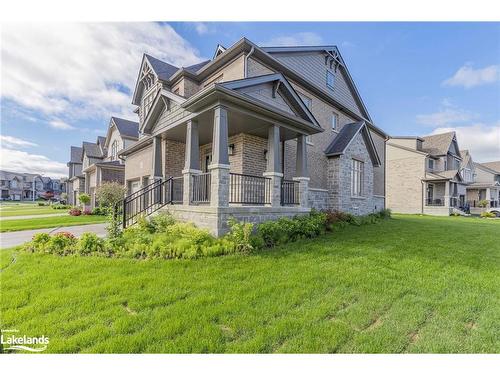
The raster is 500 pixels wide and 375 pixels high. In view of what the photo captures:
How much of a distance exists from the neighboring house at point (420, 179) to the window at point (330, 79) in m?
16.6

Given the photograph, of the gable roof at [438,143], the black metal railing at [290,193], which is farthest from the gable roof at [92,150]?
the gable roof at [438,143]

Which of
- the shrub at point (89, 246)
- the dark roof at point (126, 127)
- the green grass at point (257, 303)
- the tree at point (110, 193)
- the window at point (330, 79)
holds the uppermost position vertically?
the window at point (330, 79)

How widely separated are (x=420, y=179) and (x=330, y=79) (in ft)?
57.5

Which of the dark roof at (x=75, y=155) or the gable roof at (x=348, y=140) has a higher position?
the dark roof at (x=75, y=155)

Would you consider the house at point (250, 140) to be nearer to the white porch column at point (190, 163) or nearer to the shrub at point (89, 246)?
the white porch column at point (190, 163)

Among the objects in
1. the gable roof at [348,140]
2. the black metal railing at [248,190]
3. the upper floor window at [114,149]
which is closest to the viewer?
the black metal railing at [248,190]

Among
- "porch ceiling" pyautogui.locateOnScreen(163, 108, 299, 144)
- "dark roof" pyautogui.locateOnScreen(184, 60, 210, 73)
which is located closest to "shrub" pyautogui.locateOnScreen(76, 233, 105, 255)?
"porch ceiling" pyautogui.locateOnScreen(163, 108, 299, 144)

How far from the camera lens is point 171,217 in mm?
7918

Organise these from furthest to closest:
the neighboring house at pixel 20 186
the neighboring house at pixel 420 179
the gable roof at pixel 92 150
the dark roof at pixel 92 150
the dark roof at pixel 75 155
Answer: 1. the neighboring house at pixel 20 186
2. the dark roof at pixel 75 155
3. the dark roof at pixel 92 150
4. the gable roof at pixel 92 150
5. the neighboring house at pixel 420 179

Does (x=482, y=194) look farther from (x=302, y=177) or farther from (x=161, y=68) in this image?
(x=161, y=68)

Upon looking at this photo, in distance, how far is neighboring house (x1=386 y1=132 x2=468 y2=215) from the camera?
2473cm

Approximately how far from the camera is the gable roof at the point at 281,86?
6918 millimetres

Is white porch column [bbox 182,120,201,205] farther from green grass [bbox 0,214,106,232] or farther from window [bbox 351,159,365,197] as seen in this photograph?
window [bbox 351,159,365,197]

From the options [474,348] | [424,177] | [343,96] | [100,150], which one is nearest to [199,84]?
[343,96]
